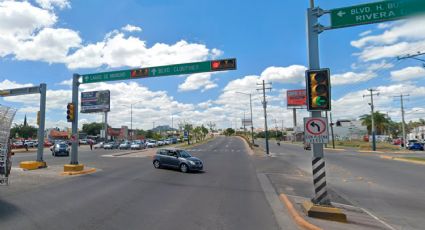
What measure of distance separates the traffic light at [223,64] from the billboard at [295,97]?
73267mm

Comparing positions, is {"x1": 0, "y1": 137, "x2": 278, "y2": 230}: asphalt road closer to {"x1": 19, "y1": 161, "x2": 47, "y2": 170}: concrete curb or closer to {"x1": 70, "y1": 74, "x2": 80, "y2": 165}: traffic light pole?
{"x1": 70, "y1": 74, "x2": 80, "y2": 165}: traffic light pole

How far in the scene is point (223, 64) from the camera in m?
18.1

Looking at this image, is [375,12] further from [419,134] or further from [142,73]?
[419,134]

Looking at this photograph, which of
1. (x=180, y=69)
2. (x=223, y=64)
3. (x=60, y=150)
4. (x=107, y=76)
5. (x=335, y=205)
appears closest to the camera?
(x=335, y=205)

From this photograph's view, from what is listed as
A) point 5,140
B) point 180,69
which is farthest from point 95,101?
point 5,140

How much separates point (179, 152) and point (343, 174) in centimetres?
1059

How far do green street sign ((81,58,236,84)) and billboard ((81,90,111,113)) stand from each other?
56.1 meters

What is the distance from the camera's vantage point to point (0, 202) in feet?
34.3

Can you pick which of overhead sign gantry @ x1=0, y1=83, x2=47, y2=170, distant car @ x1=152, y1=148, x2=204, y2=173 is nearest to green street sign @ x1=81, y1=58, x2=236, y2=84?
overhead sign gantry @ x1=0, y1=83, x2=47, y2=170

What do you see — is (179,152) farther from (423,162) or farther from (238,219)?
(423,162)

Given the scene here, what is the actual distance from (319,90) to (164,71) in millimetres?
11695

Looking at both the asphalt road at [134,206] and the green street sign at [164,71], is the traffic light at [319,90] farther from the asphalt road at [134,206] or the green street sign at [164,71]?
the green street sign at [164,71]

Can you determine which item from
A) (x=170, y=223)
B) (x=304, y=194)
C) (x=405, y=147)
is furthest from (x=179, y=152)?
(x=405, y=147)

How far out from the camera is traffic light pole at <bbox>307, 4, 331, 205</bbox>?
9.21 metres
